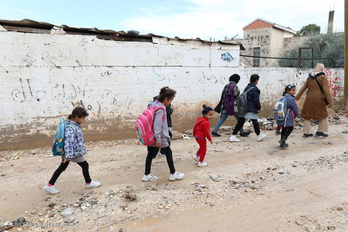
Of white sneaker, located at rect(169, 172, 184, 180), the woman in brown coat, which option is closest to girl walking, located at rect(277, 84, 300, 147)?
the woman in brown coat

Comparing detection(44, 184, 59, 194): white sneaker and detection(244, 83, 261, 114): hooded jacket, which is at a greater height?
detection(244, 83, 261, 114): hooded jacket

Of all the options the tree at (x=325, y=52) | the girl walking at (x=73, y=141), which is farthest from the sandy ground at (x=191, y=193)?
the tree at (x=325, y=52)

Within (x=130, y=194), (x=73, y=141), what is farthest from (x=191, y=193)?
(x=73, y=141)

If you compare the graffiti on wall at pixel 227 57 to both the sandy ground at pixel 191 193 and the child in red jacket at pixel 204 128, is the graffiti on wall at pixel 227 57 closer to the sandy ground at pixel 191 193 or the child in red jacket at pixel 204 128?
the sandy ground at pixel 191 193

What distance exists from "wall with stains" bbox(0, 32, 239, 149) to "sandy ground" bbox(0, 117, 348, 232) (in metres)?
0.85

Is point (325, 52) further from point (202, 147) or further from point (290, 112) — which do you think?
point (202, 147)

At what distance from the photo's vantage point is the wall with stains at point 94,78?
201 inches

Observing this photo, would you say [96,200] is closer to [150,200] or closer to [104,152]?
[150,200]

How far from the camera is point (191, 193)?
332cm

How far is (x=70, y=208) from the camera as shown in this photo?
3.00m

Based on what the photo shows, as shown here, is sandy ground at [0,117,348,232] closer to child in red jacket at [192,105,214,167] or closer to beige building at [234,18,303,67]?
child in red jacket at [192,105,214,167]

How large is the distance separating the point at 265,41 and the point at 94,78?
705 inches

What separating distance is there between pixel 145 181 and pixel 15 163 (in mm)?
2885

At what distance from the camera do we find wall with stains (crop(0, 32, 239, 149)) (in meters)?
5.11
